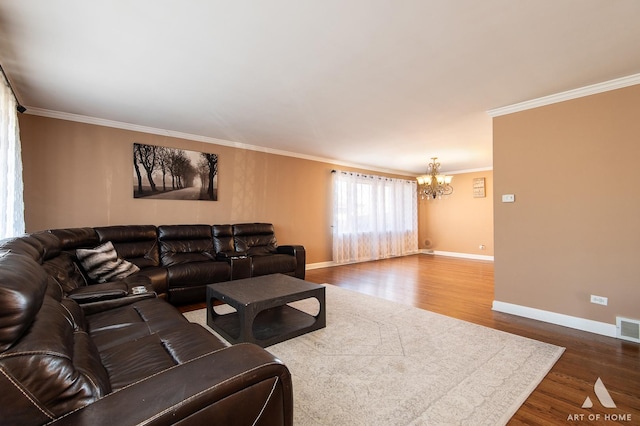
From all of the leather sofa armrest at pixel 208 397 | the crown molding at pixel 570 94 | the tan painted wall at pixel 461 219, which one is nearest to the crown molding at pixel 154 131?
the crown molding at pixel 570 94

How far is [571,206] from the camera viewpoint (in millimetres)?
2992

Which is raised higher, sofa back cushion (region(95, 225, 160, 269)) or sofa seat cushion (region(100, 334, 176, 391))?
sofa back cushion (region(95, 225, 160, 269))

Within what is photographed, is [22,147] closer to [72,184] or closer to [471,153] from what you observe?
[72,184]

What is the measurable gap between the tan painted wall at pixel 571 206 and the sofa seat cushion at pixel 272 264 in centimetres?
281

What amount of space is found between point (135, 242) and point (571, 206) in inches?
202

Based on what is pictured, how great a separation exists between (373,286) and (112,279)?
11.2ft

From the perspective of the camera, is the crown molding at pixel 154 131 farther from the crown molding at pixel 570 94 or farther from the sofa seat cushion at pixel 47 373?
the sofa seat cushion at pixel 47 373

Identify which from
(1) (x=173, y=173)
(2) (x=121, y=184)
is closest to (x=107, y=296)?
(2) (x=121, y=184)

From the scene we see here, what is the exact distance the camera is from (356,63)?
2408 millimetres

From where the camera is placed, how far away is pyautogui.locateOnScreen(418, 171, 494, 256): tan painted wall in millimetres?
7379

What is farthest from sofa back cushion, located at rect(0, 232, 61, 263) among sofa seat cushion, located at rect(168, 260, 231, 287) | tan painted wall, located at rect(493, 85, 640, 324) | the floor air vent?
the floor air vent

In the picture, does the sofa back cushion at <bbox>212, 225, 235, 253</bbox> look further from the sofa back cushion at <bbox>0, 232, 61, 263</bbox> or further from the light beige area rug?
the sofa back cushion at <bbox>0, 232, 61, 263</bbox>

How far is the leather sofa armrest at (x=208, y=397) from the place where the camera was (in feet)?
2.59

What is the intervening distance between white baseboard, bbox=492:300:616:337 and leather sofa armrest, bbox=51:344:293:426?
3.29 m
